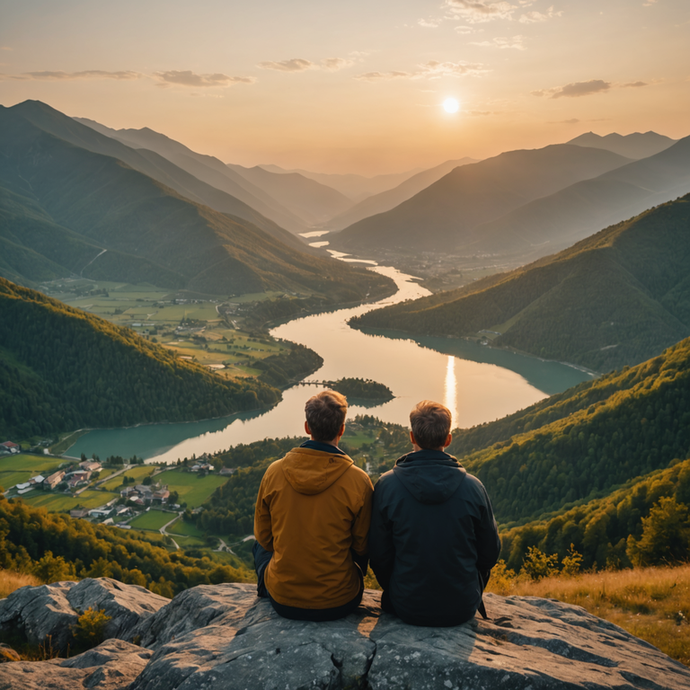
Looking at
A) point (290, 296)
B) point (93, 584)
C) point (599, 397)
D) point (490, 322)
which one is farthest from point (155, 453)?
point (290, 296)

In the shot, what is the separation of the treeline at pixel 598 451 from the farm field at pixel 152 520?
25.7 m

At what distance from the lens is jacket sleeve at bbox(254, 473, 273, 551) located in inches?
209

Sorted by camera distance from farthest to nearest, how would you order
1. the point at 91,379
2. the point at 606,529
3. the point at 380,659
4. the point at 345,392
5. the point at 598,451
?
the point at 345,392 → the point at 91,379 → the point at 598,451 → the point at 606,529 → the point at 380,659

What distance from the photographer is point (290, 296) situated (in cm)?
17025

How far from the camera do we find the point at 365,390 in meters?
82.8

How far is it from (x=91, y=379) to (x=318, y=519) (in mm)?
84196

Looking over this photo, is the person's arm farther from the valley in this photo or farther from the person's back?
the valley

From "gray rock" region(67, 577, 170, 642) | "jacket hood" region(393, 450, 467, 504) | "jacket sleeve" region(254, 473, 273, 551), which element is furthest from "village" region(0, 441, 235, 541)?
"jacket hood" region(393, 450, 467, 504)

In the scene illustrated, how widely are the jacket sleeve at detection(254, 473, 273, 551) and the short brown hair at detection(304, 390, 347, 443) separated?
0.75 metres

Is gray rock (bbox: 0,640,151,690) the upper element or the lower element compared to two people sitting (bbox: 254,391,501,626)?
lower

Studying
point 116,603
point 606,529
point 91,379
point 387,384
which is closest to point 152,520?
point 606,529

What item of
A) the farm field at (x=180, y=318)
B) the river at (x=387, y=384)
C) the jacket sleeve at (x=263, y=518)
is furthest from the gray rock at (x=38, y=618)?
the farm field at (x=180, y=318)

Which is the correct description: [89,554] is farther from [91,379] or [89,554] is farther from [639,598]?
[91,379]

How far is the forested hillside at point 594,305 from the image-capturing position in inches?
4449
